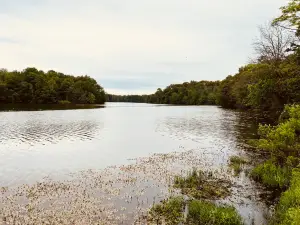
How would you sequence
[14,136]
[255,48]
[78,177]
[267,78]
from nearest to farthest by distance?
[78,177], [14,136], [267,78], [255,48]

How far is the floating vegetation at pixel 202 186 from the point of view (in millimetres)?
14254

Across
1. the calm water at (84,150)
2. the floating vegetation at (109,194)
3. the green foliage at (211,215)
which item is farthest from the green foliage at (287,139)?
the green foliage at (211,215)

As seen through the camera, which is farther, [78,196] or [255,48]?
[255,48]

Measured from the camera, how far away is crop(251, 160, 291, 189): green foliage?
1499 centimetres

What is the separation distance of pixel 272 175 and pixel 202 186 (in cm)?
426

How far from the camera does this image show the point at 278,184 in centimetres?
1516

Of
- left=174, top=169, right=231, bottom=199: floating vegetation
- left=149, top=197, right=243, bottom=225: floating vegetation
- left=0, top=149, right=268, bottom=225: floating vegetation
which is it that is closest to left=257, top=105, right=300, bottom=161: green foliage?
left=0, top=149, right=268, bottom=225: floating vegetation

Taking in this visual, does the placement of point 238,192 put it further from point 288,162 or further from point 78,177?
point 78,177

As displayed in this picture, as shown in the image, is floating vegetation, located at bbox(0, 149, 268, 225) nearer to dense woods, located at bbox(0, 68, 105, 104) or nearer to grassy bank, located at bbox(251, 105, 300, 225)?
grassy bank, located at bbox(251, 105, 300, 225)

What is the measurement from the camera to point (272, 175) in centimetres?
1593

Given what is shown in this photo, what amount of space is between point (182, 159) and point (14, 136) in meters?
22.2

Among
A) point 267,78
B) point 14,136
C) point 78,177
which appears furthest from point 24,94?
point 78,177

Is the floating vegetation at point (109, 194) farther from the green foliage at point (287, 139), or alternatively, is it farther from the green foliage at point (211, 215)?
the green foliage at point (287, 139)

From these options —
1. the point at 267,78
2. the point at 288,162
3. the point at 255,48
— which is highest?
the point at 255,48
